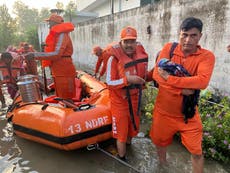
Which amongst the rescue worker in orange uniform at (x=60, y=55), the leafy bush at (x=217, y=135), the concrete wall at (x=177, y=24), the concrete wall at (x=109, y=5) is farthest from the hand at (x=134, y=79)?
the concrete wall at (x=109, y=5)

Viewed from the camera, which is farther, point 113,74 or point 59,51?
point 59,51

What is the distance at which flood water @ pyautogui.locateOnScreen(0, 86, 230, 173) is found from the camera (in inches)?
122

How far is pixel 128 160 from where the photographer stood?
10.8 ft

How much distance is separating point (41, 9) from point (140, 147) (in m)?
82.3

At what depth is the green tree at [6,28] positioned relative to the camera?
2467 centimetres

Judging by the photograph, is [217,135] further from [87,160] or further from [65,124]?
[65,124]

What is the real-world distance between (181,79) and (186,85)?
7cm

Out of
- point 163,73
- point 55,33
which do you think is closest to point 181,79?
point 163,73

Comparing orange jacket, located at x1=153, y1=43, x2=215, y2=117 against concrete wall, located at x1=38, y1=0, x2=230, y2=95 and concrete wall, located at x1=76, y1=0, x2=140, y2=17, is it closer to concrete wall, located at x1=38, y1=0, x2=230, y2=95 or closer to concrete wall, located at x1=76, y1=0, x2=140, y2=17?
concrete wall, located at x1=38, y1=0, x2=230, y2=95

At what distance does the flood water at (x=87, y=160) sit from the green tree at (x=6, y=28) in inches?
929

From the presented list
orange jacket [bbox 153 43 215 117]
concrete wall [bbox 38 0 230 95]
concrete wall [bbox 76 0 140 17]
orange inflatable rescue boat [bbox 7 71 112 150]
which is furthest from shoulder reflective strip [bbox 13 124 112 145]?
concrete wall [bbox 76 0 140 17]

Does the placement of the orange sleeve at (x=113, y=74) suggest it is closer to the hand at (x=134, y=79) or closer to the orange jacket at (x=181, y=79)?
the hand at (x=134, y=79)

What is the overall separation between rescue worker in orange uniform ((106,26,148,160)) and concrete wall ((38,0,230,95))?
2.01 metres

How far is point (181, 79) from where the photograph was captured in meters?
2.10
